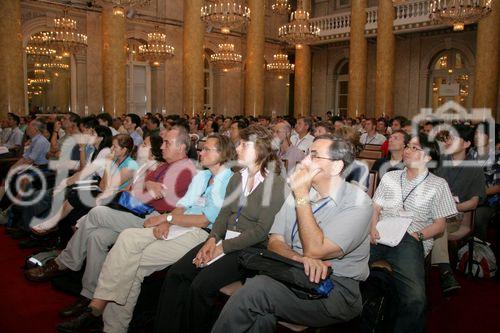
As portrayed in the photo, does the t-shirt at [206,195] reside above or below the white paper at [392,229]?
above

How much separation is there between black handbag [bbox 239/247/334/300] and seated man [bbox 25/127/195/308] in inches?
52.3

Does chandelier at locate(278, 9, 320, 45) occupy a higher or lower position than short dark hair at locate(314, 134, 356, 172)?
higher

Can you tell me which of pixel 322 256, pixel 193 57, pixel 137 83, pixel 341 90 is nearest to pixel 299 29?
pixel 193 57

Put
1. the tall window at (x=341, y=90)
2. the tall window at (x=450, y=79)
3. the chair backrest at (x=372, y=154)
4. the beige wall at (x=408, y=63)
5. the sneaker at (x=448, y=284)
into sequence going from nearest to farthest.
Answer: the sneaker at (x=448, y=284), the chair backrest at (x=372, y=154), the beige wall at (x=408, y=63), the tall window at (x=450, y=79), the tall window at (x=341, y=90)

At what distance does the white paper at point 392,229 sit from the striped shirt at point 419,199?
9cm

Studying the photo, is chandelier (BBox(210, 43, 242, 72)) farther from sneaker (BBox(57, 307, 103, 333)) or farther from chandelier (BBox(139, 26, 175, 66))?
sneaker (BBox(57, 307, 103, 333))

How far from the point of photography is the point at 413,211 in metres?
3.07

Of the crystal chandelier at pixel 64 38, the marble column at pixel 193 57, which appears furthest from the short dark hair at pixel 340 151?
the marble column at pixel 193 57

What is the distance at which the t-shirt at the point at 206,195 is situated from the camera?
319 centimetres

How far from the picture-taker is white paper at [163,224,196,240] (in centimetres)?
312

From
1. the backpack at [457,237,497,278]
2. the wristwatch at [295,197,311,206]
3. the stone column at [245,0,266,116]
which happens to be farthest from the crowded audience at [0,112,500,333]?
the stone column at [245,0,266,116]

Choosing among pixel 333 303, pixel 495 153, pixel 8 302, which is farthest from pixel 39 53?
pixel 333 303

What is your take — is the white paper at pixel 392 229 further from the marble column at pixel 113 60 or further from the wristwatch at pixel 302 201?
the marble column at pixel 113 60

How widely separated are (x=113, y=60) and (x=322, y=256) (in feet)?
32.2
